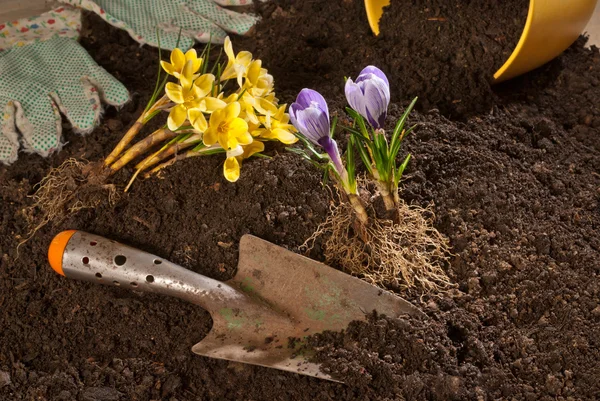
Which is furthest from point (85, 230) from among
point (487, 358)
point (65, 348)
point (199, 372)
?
point (487, 358)

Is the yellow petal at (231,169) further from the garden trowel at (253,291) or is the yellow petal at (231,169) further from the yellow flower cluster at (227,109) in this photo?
the garden trowel at (253,291)

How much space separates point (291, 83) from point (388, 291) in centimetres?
76

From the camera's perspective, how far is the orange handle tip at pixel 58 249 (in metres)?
1.63

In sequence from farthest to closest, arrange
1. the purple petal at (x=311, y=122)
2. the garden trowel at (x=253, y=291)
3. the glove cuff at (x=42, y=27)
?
1. the glove cuff at (x=42, y=27)
2. the garden trowel at (x=253, y=291)
3. the purple petal at (x=311, y=122)

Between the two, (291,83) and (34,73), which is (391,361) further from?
(34,73)

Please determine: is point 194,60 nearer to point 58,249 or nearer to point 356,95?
point 356,95

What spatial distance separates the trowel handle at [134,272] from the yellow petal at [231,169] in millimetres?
226

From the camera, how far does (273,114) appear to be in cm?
165

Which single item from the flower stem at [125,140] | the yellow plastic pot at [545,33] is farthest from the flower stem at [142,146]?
the yellow plastic pot at [545,33]

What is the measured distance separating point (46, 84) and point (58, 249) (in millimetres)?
634

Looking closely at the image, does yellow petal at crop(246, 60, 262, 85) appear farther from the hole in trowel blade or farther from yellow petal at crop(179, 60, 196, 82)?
the hole in trowel blade

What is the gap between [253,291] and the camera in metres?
1.64

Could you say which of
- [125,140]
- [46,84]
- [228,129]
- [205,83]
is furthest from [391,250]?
[46,84]

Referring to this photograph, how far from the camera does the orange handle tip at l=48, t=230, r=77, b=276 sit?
163 cm
